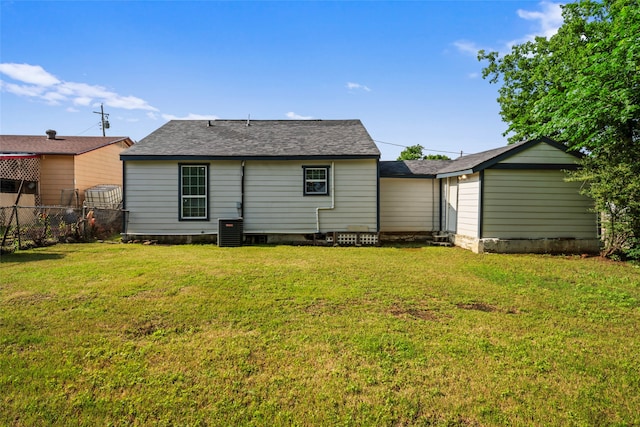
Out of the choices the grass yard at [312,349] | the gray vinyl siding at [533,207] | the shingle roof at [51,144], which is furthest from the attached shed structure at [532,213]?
the shingle roof at [51,144]

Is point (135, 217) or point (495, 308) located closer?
point (495, 308)

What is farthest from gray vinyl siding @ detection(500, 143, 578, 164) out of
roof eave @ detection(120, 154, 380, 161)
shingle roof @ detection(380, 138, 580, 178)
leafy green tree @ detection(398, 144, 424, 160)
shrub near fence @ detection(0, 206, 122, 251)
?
leafy green tree @ detection(398, 144, 424, 160)

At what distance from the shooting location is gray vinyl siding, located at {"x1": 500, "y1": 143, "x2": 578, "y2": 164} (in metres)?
9.65

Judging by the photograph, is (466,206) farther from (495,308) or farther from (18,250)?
(18,250)

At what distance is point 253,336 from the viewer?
363 cm

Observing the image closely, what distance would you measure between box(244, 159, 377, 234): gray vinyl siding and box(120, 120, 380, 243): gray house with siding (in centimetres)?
3

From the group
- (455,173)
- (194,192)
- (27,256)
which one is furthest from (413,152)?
(27,256)

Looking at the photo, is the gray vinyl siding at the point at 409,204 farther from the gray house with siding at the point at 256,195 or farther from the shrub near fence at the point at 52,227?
the shrub near fence at the point at 52,227

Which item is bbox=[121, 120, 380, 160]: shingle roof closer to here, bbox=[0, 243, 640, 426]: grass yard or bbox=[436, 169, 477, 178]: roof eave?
bbox=[436, 169, 477, 178]: roof eave

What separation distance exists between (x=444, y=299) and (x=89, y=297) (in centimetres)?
538

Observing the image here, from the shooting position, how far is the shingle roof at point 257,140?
11.0 metres

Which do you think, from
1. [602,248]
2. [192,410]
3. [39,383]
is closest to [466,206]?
[602,248]

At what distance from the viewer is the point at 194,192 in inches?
440

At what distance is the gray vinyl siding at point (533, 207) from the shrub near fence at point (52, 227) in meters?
11.9
